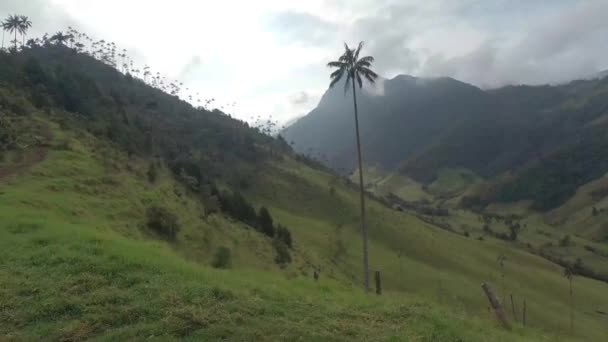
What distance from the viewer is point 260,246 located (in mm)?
54969

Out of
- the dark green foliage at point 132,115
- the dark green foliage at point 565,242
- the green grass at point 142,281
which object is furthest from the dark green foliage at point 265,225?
the dark green foliage at point 565,242

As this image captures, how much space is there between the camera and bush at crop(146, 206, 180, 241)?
37812mm

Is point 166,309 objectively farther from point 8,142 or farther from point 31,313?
point 8,142

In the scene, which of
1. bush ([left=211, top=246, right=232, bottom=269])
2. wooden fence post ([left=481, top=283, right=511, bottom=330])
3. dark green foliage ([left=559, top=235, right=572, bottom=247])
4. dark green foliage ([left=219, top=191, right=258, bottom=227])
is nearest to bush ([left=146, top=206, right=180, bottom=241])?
bush ([left=211, top=246, right=232, bottom=269])

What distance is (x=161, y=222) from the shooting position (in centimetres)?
3844

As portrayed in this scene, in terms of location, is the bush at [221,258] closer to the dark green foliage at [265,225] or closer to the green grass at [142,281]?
the green grass at [142,281]

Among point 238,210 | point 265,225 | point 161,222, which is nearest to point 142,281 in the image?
point 161,222

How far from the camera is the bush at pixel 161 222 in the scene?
3781 cm

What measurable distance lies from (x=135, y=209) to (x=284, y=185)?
8607 cm

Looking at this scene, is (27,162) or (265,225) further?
(265,225)

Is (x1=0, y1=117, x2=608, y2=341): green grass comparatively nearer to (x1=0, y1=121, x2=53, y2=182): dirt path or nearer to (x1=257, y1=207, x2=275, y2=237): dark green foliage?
(x1=0, y1=121, x2=53, y2=182): dirt path

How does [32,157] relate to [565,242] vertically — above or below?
above

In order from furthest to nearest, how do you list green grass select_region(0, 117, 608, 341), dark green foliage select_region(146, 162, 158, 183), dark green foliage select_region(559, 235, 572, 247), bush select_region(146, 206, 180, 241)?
1. dark green foliage select_region(559, 235, 572, 247)
2. dark green foliage select_region(146, 162, 158, 183)
3. bush select_region(146, 206, 180, 241)
4. green grass select_region(0, 117, 608, 341)

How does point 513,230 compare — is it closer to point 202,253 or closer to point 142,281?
point 202,253
